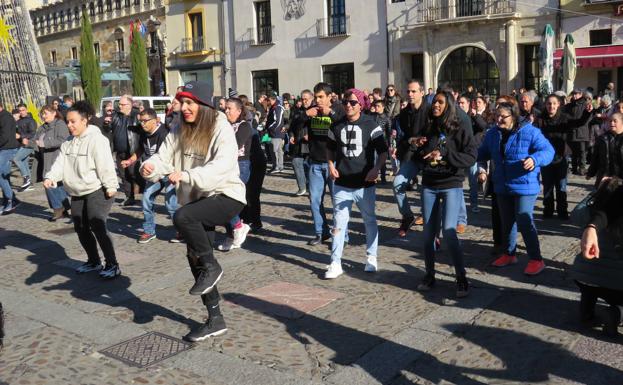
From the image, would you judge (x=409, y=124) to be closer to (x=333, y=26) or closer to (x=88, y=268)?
(x=88, y=268)

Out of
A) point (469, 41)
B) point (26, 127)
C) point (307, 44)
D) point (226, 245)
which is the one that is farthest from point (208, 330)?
point (307, 44)

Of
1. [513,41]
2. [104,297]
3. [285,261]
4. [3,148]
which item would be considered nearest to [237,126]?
[285,261]

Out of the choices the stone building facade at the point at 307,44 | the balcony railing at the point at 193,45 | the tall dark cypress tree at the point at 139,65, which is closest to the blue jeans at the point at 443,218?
the stone building facade at the point at 307,44

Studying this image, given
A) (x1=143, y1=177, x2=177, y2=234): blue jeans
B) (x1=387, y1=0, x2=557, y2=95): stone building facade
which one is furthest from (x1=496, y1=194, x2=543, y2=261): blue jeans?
(x1=387, y1=0, x2=557, y2=95): stone building facade

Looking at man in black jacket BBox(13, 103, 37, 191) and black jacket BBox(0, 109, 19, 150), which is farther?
man in black jacket BBox(13, 103, 37, 191)

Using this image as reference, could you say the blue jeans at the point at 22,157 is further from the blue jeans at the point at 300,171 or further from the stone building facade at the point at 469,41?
the stone building facade at the point at 469,41

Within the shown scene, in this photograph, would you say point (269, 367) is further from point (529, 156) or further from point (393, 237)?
point (393, 237)

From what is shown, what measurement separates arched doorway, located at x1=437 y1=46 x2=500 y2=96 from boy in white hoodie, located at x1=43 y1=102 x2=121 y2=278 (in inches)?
799

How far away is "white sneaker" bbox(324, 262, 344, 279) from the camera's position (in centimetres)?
638

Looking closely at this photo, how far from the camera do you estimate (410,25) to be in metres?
27.1

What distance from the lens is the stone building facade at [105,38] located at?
38.8 m

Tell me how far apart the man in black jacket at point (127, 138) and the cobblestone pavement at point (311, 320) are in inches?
113

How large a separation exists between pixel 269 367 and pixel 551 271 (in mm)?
3238

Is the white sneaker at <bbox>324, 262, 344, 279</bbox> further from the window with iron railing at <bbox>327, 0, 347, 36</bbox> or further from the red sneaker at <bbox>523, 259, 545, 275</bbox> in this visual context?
the window with iron railing at <bbox>327, 0, 347, 36</bbox>
